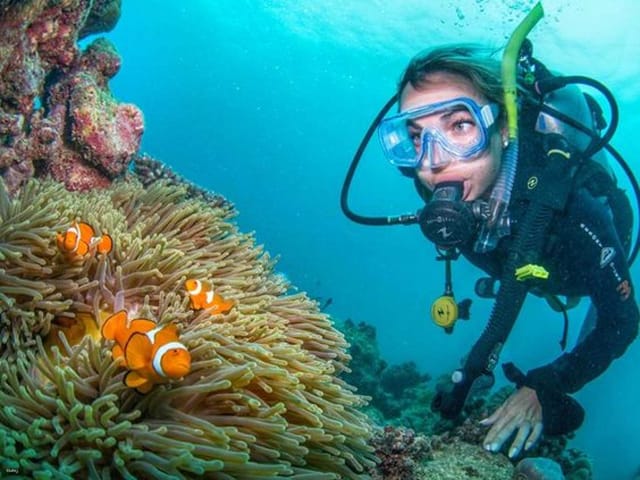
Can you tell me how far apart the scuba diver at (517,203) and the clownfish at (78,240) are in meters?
2.51

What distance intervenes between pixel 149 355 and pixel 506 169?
3.28 meters

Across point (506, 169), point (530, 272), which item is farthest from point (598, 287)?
point (506, 169)

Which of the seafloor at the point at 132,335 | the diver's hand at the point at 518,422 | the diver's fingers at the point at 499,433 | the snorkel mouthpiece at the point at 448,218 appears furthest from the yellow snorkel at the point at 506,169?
the seafloor at the point at 132,335

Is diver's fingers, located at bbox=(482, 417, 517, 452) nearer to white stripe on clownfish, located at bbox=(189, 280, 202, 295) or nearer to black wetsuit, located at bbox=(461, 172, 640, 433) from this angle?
black wetsuit, located at bbox=(461, 172, 640, 433)

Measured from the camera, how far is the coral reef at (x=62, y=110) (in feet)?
12.5

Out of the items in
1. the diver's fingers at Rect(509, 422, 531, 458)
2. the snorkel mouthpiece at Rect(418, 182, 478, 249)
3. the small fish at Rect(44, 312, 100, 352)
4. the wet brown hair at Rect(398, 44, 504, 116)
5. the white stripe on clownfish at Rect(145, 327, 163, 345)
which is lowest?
the white stripe on clownfish at Rect(145, 327, 163, 345)

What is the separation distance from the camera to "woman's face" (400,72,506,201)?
4.21 meters

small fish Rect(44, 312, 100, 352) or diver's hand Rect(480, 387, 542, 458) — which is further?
diver's hand Rect(480, 387, 542, 458)

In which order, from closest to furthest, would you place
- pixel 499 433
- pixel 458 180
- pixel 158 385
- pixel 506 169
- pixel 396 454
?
pixel 158 385 → pixel 396 454 → pixel 499 433 → pixel 506 169 → pixel 458 180

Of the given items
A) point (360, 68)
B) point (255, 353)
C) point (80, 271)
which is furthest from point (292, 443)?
point (360, 68)

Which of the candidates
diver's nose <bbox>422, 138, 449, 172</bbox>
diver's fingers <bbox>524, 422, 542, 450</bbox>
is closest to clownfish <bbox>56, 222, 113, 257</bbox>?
diver's nose <bbox>422, 138, 449, 172</bbox>

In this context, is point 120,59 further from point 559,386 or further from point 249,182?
point 249,182

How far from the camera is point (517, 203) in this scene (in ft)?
13.3

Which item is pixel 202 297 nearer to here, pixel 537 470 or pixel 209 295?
pixel 209 295
